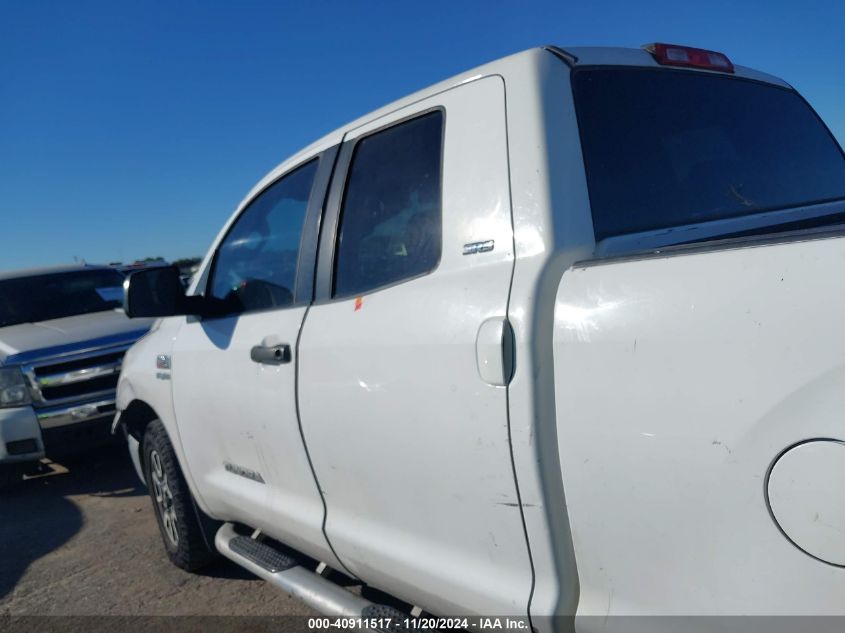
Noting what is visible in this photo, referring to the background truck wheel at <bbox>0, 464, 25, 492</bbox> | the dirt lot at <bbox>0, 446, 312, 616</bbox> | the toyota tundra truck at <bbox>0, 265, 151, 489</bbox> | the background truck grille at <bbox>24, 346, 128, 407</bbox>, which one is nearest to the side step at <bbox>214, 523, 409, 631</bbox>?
the dirt lot at <bbox>0, 446, 312, 616</bbox>

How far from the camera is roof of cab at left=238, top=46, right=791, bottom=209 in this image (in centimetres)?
227

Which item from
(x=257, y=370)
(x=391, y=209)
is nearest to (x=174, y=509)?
(x=257, y=370)

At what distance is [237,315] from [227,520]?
1106mm

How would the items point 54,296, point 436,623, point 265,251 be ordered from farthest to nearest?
point 54,296 < point 265,251 < point 436,623

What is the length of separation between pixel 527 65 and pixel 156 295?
80.5 inches

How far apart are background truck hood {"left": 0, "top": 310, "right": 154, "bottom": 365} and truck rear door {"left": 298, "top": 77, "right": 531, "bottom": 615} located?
4252 millimetres

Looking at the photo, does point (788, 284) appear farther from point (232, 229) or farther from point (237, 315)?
point (232, 229)

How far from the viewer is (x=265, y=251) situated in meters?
3.37

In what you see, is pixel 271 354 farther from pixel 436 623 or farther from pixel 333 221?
pixel 436 623

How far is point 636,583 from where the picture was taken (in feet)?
5.66

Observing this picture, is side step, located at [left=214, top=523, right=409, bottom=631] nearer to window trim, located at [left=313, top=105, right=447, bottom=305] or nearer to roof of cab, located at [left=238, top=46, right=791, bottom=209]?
window trim, located at [left=313, top=105, right=447, bottom=305]

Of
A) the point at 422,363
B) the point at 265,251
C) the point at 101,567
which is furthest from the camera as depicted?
the point at 101,567

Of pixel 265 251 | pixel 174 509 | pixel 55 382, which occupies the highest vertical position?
pixel 265 251

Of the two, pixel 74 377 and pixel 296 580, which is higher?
pixel 74 377
